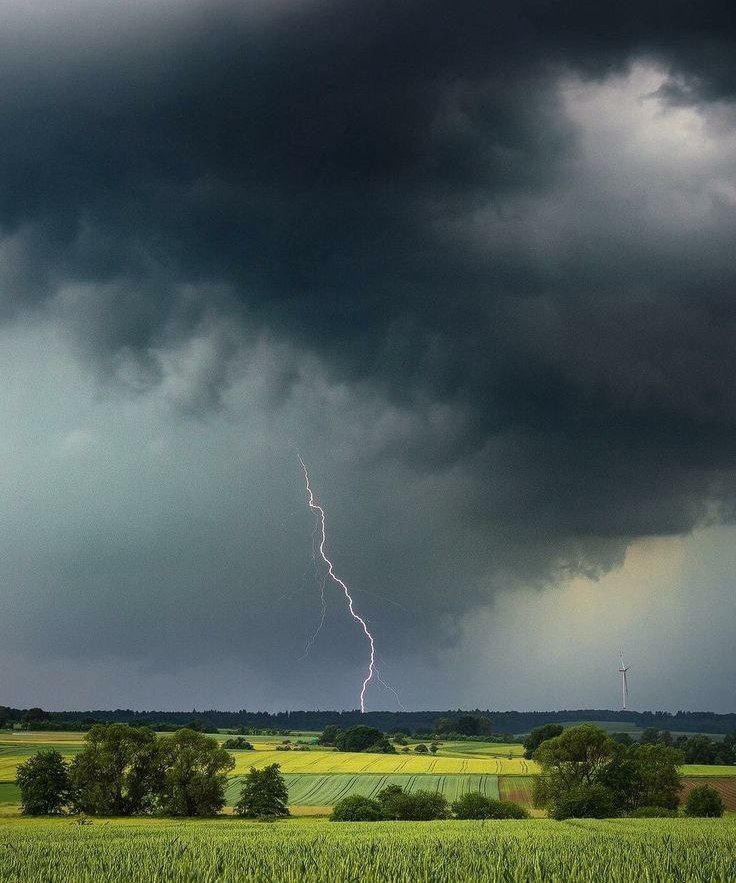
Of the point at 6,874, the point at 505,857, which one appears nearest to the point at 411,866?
the point at 505,857

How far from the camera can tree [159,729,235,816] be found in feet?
283

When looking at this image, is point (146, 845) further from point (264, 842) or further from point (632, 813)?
point (632, 813)

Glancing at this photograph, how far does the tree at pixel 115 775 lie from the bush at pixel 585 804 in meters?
46.5

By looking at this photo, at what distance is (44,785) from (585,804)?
60556 mm

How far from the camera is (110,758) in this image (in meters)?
87.9

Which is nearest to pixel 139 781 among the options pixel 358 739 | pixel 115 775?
pixel 115 775

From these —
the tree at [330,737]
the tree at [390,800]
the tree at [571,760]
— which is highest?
the tree at [571,760]

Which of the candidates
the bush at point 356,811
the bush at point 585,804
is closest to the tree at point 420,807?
the bush at point 356,811

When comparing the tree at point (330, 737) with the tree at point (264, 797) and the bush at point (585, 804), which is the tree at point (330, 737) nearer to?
the tree at point (264, 797)

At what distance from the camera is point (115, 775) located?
87875 mm

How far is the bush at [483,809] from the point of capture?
255 ft

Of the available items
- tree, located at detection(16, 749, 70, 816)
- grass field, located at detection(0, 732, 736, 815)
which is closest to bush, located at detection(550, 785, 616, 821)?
grass field, located at detection(0, 732, 736, 815)

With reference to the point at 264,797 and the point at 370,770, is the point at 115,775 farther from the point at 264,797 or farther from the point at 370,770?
the point at 370,770

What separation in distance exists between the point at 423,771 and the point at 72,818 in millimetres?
60909
